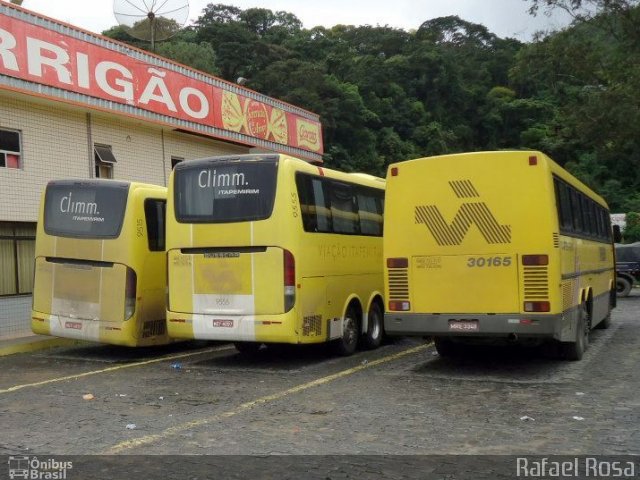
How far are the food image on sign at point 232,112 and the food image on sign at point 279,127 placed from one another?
1559mm

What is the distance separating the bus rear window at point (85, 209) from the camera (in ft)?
36.9

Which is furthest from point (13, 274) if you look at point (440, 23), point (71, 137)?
point (440, 23)

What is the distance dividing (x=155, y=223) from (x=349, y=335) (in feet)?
12.7

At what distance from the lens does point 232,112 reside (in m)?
20.2

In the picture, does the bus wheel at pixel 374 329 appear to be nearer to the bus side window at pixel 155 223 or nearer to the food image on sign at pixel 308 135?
the bus side window at pixel 155 223

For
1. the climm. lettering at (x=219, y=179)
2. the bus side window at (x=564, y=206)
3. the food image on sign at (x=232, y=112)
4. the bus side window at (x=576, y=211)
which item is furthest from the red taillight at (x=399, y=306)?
the food image on sign at (x=232, y=112)

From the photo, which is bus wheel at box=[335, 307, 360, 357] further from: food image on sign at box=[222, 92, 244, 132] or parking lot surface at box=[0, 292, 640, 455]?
food image on sign at box=[222, 92, 244, 132]

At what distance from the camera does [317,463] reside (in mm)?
5359

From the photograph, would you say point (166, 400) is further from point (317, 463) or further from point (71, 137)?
point (71, 137)

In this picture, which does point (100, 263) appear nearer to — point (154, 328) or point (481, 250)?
point (154, 328)

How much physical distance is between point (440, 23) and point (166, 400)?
310ft

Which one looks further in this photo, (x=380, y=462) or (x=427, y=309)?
A: (x=427, y=309)

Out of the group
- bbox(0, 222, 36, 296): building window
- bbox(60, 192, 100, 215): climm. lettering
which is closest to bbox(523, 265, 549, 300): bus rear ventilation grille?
bbox(60, 192, 100, 215): climm. lettering

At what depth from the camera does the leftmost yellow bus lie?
36.5 feet
